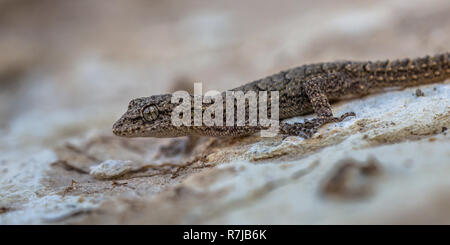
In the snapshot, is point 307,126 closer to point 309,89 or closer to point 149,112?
point 309,89

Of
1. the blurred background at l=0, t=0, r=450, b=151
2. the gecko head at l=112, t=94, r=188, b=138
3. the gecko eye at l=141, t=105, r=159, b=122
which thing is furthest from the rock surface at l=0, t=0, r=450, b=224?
the gecko eye at l=141, t=105, r=159, b=122

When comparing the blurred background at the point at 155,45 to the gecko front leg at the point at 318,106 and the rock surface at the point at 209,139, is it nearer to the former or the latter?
the rock surface at the point at 209,139

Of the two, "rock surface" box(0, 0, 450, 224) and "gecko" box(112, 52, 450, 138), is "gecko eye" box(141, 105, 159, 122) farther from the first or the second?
"rock surface" box(0, 0, 450, 224)

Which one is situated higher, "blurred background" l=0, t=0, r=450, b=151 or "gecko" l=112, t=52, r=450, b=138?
"blurred background" l=0, t=0, r=450, b=151

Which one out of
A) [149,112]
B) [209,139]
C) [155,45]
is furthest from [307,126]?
[155,45]

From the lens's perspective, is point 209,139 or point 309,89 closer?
point 309,89

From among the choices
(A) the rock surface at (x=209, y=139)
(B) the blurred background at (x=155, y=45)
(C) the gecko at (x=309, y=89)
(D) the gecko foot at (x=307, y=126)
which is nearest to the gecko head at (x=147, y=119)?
(C) the gecko at (x=309, y=89)
